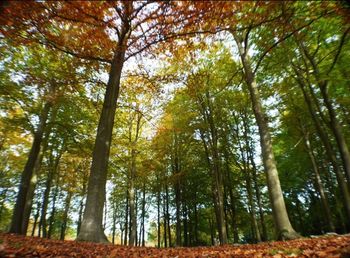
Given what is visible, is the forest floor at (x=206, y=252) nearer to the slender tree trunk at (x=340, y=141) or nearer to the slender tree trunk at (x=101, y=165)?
the slender tree trunk at (x=101, y=165)

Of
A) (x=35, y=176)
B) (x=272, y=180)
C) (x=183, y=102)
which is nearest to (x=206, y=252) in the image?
(x=272, y=180)

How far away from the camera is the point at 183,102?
18703 millimetres

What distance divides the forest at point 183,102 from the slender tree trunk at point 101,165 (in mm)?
41

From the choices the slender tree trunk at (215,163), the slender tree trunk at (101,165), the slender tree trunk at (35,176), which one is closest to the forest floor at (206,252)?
the slender tree trunk at (101,165)

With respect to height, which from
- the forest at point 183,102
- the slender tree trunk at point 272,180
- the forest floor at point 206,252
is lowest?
the forest floor at point 206,252

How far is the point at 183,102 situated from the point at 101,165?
1183 centimetres

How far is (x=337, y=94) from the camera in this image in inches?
566

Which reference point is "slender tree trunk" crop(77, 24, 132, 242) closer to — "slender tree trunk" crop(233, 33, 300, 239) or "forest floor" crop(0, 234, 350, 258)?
"forest floor" crop(0, 234, 350, 258)

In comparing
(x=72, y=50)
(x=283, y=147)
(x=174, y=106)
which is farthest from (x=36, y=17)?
(x=283, y=147)

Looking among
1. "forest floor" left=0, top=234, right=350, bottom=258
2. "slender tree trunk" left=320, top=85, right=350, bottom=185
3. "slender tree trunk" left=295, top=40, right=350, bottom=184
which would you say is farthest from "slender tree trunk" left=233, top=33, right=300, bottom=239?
"slender tree trunk" left=320, top=85, right=350, bottom=185

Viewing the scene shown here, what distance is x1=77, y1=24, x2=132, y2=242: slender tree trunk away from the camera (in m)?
7.07

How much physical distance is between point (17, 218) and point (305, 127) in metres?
18.9

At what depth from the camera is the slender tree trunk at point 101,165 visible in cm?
707

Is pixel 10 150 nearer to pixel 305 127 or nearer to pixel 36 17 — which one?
pixel 36 17
